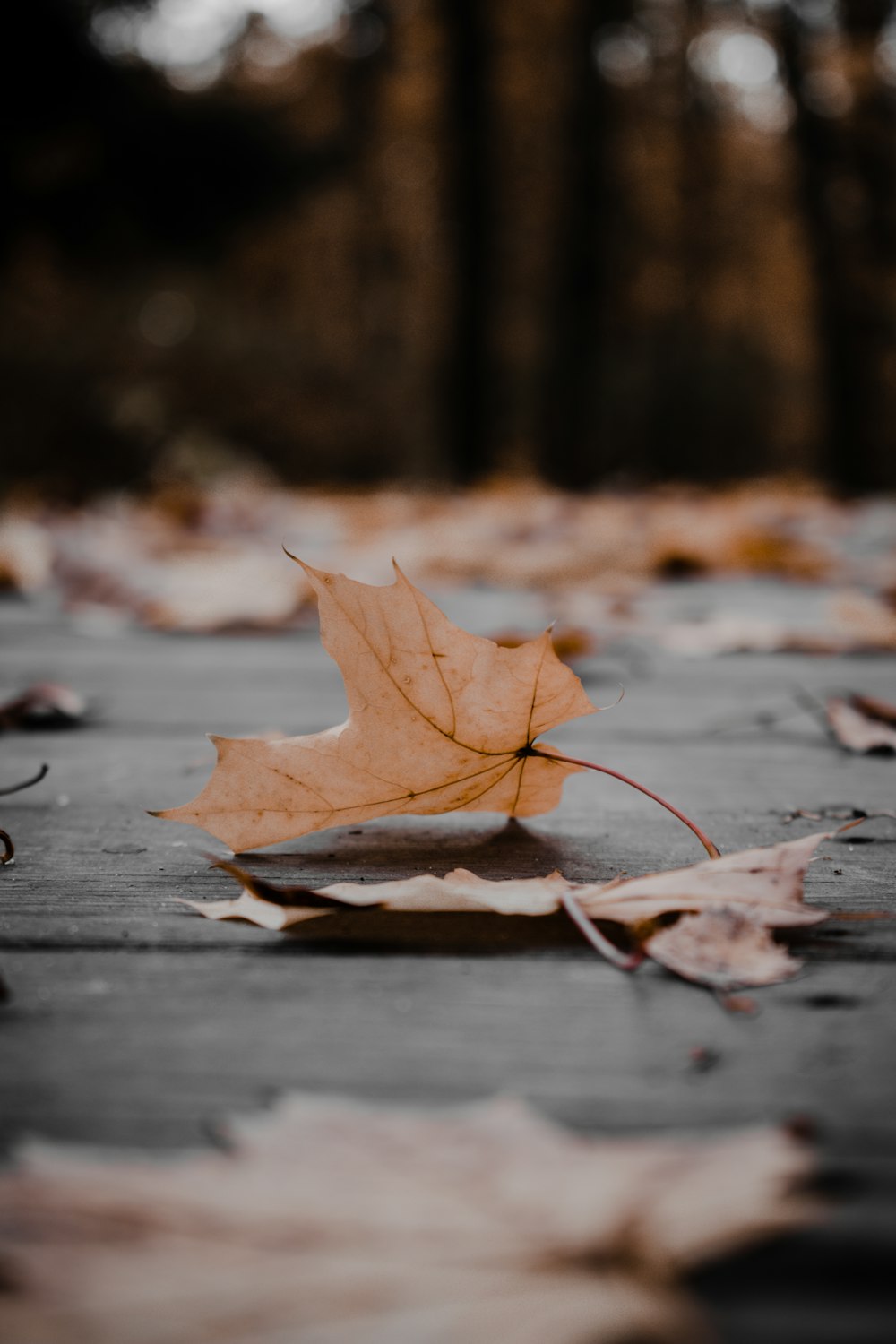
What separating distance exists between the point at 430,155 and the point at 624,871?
34.0 feet

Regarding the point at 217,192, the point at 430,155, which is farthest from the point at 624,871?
the point at 430,155

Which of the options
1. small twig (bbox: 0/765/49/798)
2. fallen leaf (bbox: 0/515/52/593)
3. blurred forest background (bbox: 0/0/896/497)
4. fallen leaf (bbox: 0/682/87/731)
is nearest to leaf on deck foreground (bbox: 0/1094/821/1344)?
small twig (bbox: 0/765/49/798)

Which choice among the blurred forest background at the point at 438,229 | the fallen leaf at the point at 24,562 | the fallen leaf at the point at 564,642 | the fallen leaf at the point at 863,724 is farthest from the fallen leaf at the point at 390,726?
the blurred forest background at the point at 438,229

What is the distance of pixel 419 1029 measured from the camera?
448 mm

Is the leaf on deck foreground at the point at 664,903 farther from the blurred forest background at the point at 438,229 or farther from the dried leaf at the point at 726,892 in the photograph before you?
the blurred forest background at the point at 438,229

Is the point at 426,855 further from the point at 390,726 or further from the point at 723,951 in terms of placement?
the point at 723,951

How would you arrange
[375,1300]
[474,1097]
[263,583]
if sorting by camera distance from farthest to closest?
[263,583] < [474,1097] < [375,1300]

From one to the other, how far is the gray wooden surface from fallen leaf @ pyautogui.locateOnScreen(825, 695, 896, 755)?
77 mm

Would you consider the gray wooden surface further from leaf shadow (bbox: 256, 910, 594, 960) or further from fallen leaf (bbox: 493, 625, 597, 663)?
fallen leaf (bbox: 493, 625, 597, 663)

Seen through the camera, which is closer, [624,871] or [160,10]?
[624,871]

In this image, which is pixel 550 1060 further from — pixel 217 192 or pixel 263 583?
pixel 217 192

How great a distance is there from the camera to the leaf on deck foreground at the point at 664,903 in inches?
19.5

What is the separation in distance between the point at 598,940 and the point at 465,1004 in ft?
0.25

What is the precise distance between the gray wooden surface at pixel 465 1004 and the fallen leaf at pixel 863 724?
0.08 metres
